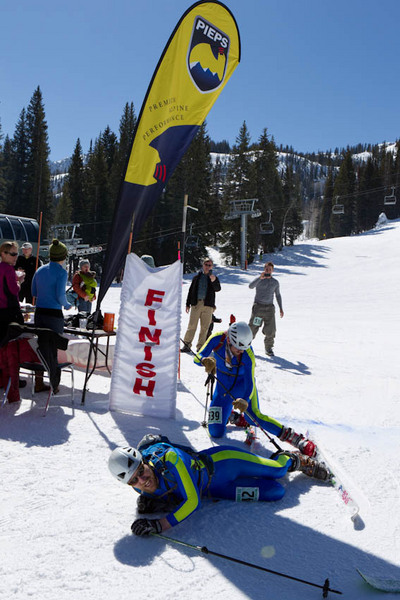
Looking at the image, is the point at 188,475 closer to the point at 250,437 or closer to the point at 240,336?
the point at 240,336

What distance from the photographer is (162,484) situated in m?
3.07

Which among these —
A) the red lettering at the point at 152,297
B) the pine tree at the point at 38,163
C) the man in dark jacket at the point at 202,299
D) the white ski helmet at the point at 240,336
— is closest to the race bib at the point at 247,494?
the white ski helmet at the point at 240,336

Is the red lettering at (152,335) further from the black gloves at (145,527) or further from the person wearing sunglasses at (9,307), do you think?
the black gloves at (145,527)

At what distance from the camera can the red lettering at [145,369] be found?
5.22 m

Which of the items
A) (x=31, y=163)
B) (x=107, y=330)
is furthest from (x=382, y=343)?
(x=31, y=163)

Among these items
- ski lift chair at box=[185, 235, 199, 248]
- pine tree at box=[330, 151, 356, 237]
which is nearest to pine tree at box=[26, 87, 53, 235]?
ski lift chair at box=[185, 235, 199, 248]

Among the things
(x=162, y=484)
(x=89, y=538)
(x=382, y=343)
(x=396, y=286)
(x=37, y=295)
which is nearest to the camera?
(x=89, y=538)

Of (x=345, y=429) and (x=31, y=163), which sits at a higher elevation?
(x=31, y=163)

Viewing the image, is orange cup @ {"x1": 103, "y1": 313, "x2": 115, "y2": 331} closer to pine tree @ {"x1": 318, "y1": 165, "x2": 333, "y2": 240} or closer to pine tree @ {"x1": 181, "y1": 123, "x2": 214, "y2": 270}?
pine tree @ {"x1": 181, "y1": 123, "x2": 214, "y2": 270}

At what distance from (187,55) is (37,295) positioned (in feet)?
10.7

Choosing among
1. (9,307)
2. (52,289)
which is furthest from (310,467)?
(9,307)

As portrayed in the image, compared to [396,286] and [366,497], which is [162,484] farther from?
[396,286]

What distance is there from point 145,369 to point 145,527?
8.01 feet

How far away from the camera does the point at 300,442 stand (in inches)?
170
